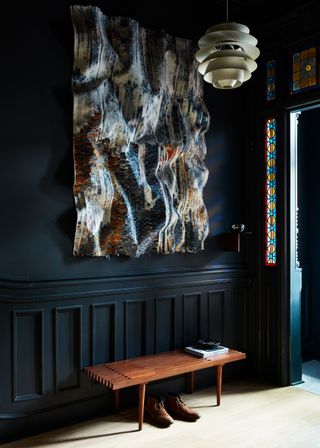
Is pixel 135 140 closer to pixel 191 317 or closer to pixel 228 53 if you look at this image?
pixel 228 53

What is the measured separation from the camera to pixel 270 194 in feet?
13.9

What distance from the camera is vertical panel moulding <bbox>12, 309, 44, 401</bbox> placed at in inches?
121

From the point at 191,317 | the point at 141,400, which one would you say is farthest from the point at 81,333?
the point at 191,317

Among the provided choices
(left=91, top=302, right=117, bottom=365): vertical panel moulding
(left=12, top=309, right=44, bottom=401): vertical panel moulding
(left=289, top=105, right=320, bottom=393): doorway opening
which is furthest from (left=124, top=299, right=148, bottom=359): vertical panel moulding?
(left=289, top=105, right=320, bottom=393): doorway opening

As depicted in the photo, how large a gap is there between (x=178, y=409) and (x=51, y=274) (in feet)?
4.50

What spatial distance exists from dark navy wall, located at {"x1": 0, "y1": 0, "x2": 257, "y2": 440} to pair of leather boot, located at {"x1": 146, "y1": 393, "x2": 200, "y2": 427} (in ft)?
0.93

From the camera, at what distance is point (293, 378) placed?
162 inches

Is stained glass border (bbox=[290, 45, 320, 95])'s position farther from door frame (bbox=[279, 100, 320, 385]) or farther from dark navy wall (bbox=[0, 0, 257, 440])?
dark navy wall (bbox=[0, 0, 257, 440])

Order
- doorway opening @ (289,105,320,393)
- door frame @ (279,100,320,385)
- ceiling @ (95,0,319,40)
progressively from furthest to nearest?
doorway opening @ (289,105,320,393), door frame @ (279,100,320,385), ceiling @ (95,0,319,40)

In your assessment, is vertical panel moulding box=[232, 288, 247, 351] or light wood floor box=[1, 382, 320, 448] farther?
vertical panel moulding box=[232, 288, 247, 351]

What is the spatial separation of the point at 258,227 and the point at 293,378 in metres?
1.39

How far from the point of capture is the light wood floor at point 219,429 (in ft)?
9.86

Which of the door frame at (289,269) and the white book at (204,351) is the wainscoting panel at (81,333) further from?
the door frame at (289,269)

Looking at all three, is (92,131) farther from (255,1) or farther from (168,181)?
(255,1)
